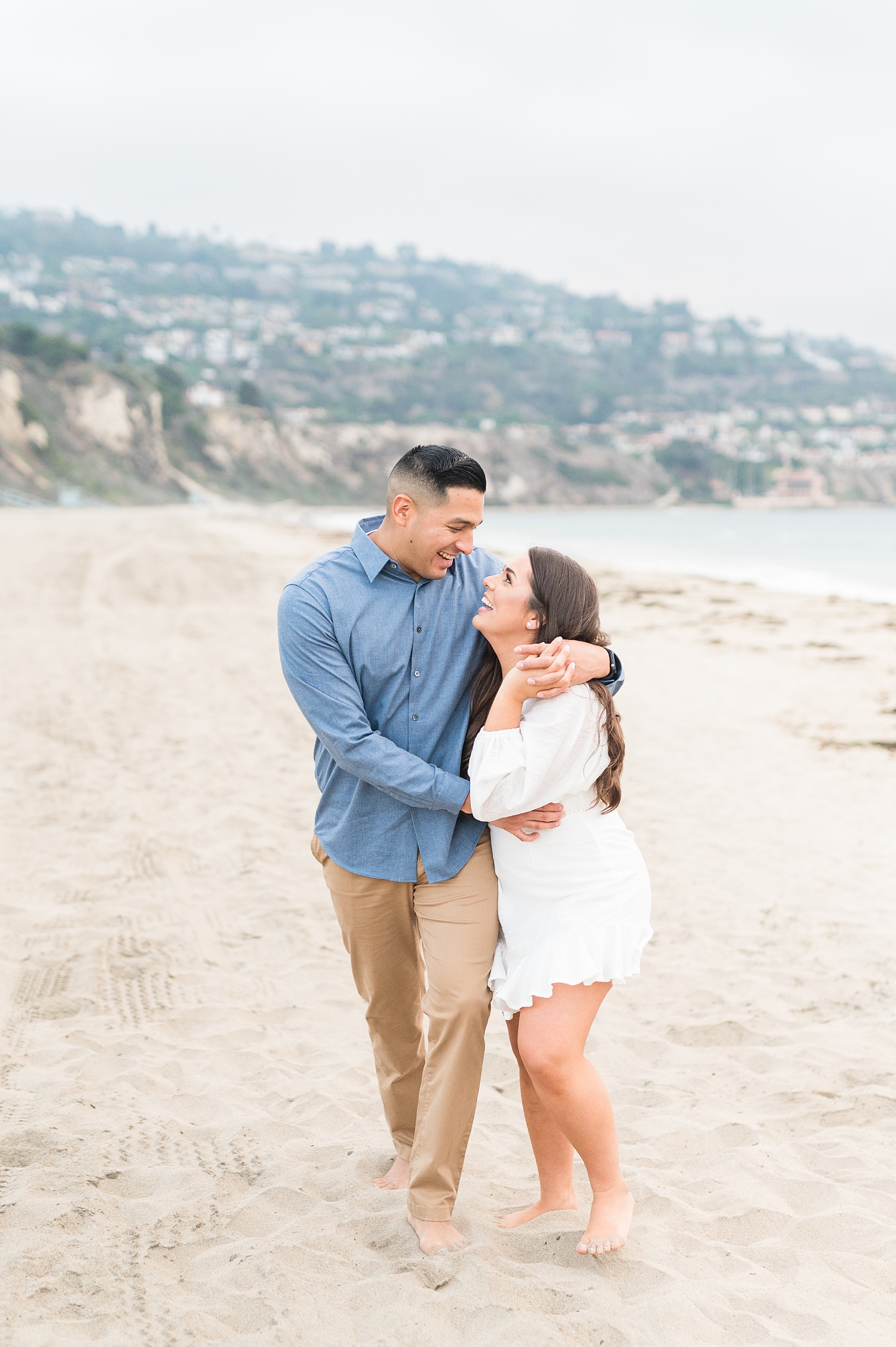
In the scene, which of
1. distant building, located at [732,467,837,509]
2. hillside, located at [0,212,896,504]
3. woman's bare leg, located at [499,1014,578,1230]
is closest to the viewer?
woman's bare leg, located at [499,1014,578,1230]

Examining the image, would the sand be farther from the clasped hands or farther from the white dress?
the clasped hands

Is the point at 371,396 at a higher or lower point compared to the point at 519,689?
higher

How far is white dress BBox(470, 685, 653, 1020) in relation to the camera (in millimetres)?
2270

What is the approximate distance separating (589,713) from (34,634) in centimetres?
1061

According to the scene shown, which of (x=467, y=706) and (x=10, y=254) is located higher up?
(x=10, y=254)

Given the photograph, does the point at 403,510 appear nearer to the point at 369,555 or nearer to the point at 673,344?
the point at 369,555

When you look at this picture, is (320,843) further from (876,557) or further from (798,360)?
(798,360)

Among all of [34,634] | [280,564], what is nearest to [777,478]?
[280,564]

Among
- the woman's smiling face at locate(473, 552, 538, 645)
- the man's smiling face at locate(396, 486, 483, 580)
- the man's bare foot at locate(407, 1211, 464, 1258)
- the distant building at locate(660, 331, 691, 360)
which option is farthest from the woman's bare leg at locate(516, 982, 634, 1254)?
the distant building at locate(660, 331, 691, 360)

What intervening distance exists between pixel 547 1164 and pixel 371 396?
122 m

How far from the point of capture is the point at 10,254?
7131 inches

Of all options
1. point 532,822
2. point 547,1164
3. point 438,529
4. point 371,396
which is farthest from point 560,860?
point 371,396

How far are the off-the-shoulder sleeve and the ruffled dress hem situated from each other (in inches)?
13.2

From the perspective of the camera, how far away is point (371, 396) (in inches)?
4690
